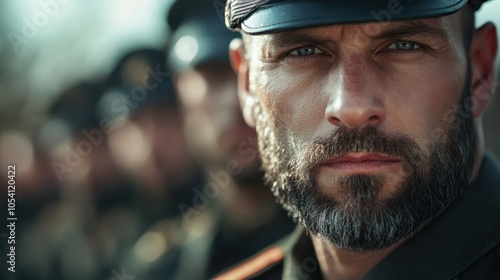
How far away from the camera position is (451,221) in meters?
1.98

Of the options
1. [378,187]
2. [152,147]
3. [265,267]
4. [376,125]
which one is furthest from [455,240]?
[152,147]

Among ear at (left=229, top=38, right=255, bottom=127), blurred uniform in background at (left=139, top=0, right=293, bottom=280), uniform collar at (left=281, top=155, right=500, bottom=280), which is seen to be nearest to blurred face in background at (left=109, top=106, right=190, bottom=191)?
blurred uniform in background at (left=139, top=0, right=293, bottom=280)

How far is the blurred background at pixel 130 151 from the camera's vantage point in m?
3.76

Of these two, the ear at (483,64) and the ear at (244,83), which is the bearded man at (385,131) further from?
the ear at (244,83)

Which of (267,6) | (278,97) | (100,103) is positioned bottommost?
(100,103)

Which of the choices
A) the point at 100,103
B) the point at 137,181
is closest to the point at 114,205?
the point at 137,181

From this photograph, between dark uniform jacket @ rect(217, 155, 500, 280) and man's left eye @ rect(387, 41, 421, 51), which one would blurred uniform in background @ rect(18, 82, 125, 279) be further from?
man's left eye @ rect(387, 41, 421, 51)

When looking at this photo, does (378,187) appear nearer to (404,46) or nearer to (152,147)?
→ (404,46)

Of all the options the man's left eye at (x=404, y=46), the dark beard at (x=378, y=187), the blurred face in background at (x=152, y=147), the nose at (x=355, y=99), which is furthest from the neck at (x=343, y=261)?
the blurred face in background at (x=152, y=147)

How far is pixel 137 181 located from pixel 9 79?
1011 mm

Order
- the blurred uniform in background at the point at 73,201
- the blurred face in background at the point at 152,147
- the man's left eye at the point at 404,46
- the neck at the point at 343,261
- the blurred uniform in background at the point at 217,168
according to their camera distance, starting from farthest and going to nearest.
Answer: the blurred uniform in background at the point at 73,201 < the blurred face in background at the point at 152,147 < the blurred uniform in background at the point at 217,168 < the neck at the point at 343,261 < the man's left eye at the point at 404,46

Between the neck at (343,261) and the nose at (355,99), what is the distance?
0.35 metres

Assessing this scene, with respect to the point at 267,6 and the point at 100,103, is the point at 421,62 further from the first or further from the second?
the point at 100,103

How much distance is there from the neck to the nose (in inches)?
13.8
